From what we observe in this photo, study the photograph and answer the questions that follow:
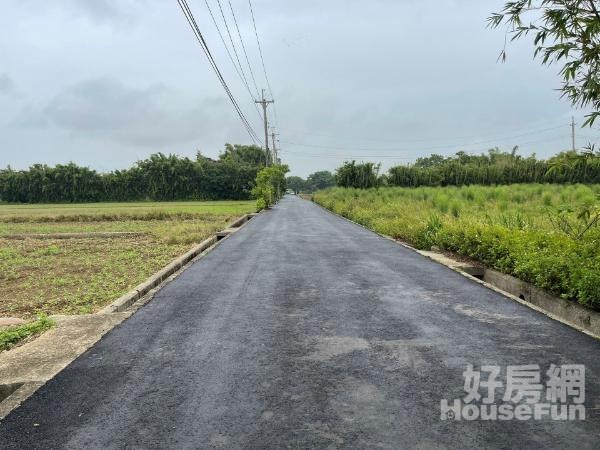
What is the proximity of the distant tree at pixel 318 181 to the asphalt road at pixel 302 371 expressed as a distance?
169 m

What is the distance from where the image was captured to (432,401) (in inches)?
135

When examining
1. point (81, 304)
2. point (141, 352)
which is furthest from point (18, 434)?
point (81, 304)

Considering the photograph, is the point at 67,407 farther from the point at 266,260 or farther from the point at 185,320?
the point at 266,260

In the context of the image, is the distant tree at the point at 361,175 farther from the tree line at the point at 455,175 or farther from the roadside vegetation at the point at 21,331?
the roadside vegetation at the point at 21,331

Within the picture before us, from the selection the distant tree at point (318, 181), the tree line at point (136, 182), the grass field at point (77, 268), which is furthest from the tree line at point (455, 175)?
the distant tree at point (318, 181)

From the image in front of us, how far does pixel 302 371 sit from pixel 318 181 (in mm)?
184393

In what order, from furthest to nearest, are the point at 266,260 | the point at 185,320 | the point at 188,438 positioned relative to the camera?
the point at 266,260
the point at 185,320
the point at 188,438

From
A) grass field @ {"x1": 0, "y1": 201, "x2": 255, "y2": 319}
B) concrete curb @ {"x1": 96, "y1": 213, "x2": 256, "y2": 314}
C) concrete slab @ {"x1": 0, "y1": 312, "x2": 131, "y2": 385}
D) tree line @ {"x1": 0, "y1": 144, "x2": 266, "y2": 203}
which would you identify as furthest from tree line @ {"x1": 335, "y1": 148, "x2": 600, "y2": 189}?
concrete slab @ {"x1": 0, "y1": 312, "x2": 131, "y2": 385}

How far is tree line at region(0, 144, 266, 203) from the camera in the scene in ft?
227

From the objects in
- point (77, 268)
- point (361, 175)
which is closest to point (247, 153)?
point (361, 175)

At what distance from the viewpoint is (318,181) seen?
18738 cm

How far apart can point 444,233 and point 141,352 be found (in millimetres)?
9043

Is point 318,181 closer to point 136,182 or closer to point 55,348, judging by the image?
point 136,182

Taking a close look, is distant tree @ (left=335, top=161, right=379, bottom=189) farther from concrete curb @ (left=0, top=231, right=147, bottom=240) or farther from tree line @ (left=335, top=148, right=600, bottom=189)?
concrete curb @ (left=0, top=231, right=147, bottom=240)
